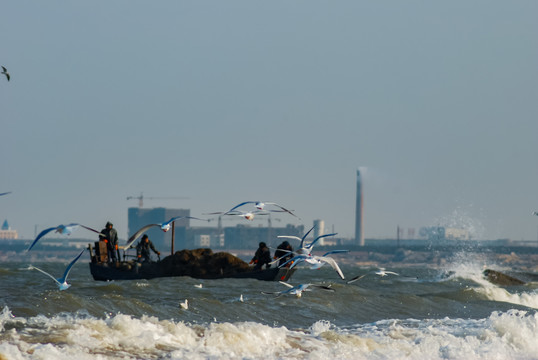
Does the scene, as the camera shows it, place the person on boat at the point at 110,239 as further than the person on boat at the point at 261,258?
No

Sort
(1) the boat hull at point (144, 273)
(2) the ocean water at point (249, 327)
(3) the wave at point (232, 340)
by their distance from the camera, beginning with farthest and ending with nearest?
1. (1) the boat hull at point (144, 273)
2. (2) the ocean water at point (249, 327)
3. (3) the wave at point (232, 340)

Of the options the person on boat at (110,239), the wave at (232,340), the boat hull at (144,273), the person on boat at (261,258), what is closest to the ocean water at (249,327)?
the wave at (232,340)

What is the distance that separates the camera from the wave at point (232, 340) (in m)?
13.8

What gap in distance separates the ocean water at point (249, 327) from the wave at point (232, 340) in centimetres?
2

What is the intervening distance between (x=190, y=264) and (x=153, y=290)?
417 inches

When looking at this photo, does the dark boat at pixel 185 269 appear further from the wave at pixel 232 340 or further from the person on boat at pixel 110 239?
the wave at pixel 232 340

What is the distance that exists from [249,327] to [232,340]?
1028mm

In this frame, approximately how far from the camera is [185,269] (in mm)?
36781

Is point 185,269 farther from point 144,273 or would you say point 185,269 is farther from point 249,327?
point 249,327

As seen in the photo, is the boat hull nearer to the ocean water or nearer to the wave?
the ocean water

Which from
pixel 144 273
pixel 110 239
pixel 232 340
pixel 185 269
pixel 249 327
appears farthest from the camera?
pixel 185 269

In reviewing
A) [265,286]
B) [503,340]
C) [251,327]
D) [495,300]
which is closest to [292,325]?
[251,327]

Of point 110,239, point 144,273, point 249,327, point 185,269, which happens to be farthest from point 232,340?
point 185,269

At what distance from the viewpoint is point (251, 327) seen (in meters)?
16.3
